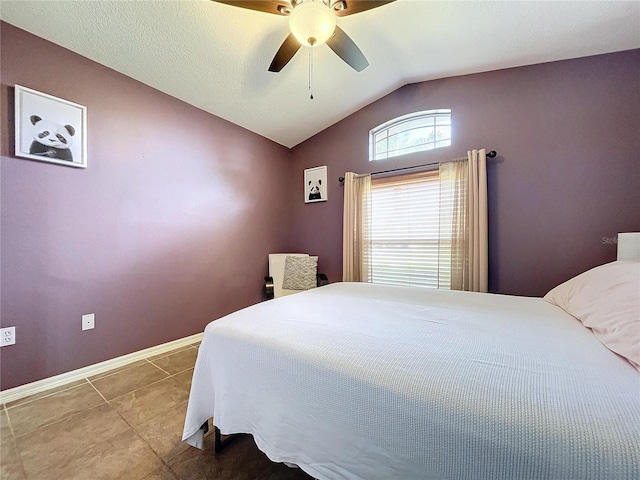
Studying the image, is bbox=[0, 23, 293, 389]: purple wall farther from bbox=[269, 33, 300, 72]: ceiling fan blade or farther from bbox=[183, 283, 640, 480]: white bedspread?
bbox=[183, 283, 640, 480]: white bedspread

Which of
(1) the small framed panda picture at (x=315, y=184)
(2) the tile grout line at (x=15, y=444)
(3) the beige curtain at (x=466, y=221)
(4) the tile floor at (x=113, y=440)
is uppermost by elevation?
(1) the small framed panda picture at (x=315, y=184)

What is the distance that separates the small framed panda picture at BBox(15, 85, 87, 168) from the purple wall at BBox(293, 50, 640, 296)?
3168 millimetres

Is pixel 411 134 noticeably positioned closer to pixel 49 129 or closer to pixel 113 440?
pixel 49 129

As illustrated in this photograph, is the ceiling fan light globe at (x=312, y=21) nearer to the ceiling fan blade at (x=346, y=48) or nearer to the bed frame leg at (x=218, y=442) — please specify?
the ceiling fan blade at (x=346, y=48)

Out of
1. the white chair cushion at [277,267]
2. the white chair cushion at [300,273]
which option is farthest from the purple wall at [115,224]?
the white chair cushion at [300,273]

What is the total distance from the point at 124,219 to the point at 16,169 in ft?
2.21

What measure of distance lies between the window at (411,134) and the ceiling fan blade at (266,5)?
6.26ft

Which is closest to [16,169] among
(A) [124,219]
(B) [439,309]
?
(A) [124,219]

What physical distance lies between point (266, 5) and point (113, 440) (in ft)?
8.35

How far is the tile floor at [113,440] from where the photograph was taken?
112cm

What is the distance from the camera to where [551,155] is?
2180 mm

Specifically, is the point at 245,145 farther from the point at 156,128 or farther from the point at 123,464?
the point at 123,464

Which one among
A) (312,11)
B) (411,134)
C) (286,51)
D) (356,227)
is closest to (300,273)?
(356,227)

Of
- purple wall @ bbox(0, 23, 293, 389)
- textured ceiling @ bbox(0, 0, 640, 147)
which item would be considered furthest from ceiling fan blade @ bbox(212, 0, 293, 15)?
purple wall @ bbox(0, 23, 293, 389)
